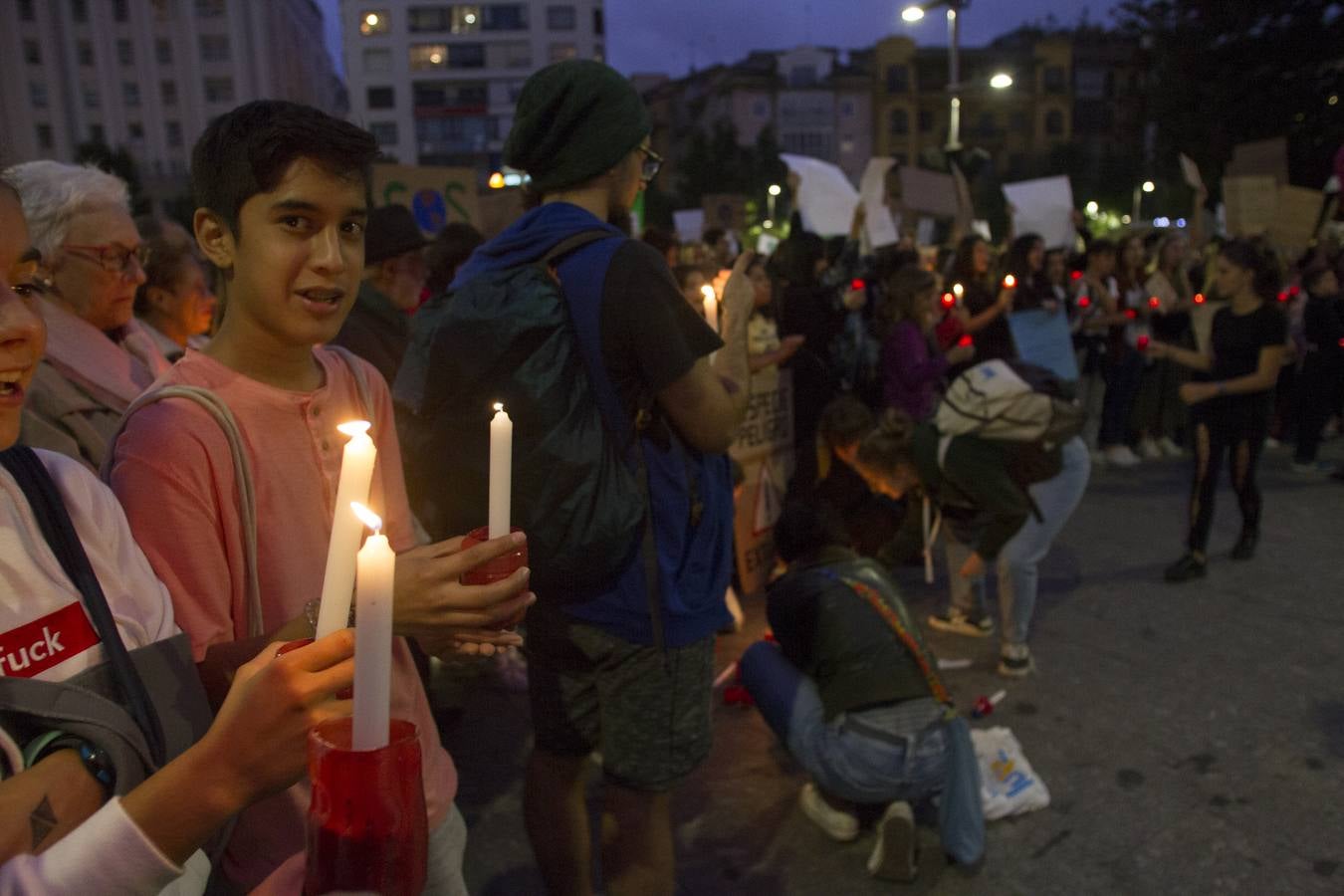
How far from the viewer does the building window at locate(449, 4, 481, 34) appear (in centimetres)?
7600

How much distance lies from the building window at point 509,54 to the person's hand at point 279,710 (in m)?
81.3

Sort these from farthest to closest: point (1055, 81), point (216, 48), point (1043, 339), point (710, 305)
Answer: point (1055, 81) → point (216, 48) → point (1043, 339) → point (710, 305)

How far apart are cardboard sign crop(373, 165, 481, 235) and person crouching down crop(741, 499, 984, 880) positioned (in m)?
4.63

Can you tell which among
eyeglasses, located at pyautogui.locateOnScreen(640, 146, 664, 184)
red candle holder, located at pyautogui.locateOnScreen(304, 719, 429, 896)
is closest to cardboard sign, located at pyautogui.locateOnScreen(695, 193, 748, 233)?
eyeglasses, located at pyautogui.locateOnScreen(640, 146, 664, 184)

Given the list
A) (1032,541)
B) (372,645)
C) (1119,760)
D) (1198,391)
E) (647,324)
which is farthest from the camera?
(1198,391)

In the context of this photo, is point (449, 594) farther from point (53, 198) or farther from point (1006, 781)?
point (1006, 781)

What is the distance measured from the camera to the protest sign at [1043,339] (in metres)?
6.93

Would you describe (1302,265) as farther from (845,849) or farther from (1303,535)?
(845,849)

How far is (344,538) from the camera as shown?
84 cm

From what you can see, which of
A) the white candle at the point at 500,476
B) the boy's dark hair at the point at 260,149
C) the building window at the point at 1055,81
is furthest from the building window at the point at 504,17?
the white candle at the point at 500,476

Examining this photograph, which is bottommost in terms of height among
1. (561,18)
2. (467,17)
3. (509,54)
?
(509,54)

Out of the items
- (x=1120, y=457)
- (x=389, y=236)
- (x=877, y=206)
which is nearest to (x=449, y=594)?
(x=389, y=236)

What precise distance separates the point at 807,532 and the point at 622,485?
4.64 feet

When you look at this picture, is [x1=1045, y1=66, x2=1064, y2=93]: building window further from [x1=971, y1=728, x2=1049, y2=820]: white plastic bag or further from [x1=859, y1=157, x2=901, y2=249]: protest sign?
[x1=971, y1=728, x2=1049, y2=820]: white plastic bag
